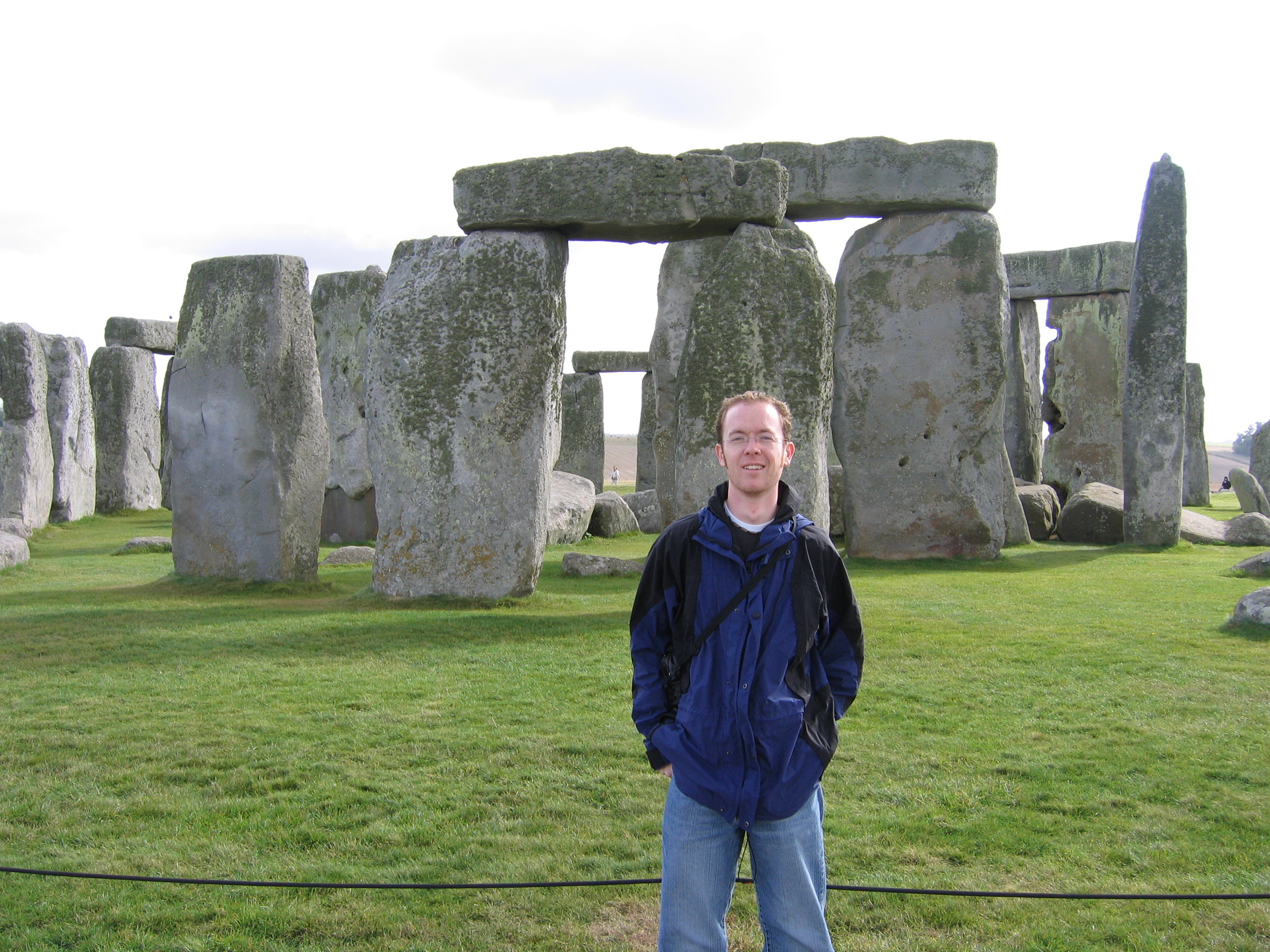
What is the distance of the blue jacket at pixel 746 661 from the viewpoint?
2.18m

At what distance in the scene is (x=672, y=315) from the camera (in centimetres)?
1126

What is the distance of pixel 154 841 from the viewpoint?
327 centimetres

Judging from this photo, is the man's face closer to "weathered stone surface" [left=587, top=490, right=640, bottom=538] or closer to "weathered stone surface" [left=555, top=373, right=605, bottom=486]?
"weathered stone surface" [left=587, top=490, right=640, bottom=538]

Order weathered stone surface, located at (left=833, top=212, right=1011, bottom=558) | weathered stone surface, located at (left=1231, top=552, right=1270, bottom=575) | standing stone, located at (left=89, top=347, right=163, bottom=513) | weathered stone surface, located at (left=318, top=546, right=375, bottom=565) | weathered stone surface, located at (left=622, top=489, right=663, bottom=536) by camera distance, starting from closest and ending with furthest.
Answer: weathered stone surface, located at (left=1231, top=552, right=1270, bottom=575), weathered stone surface, located at (left=318, top=546, right=375, bottom=565), weathered stone surface, located at (left=833, top=212, right=1011, bottom=558), weathered stone surface, located at (left=622, top=489, right=663, bottom=536), standing stone, located at (left=89, top=347, right=163, bottom=513)

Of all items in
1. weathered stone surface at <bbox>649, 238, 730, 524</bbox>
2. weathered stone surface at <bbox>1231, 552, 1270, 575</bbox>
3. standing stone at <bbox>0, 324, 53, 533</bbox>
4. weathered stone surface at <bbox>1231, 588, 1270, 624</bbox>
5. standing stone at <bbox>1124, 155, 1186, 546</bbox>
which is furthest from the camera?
standing stone at <bbox>0, 324, 53, 533</bbox>

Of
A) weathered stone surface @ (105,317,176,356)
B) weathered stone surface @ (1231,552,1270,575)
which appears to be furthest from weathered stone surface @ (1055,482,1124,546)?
weathered stone surface @ (105,317,176,356)

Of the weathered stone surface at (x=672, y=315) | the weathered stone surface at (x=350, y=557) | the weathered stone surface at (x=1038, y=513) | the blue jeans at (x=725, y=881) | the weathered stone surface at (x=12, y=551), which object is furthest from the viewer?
the weathered stone surface at (x=1038, y=513)

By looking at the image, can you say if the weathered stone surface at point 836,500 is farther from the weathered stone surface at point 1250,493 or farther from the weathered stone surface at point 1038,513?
the weathered stone surface at point 1250,493

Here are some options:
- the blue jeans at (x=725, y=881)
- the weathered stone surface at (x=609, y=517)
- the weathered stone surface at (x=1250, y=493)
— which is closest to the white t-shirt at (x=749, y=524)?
the blue jeans at (x=725, y=881)

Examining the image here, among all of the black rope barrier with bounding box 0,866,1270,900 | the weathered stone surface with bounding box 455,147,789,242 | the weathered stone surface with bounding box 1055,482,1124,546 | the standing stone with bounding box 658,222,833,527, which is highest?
the weathered stone surface with bounding box 455,147,789,242

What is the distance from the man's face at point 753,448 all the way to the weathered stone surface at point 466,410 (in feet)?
15.4

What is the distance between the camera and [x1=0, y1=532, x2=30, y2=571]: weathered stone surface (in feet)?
29.5

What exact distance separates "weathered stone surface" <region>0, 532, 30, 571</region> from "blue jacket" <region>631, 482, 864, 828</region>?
8186mm

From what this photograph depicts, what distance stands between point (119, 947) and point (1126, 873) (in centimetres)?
258
